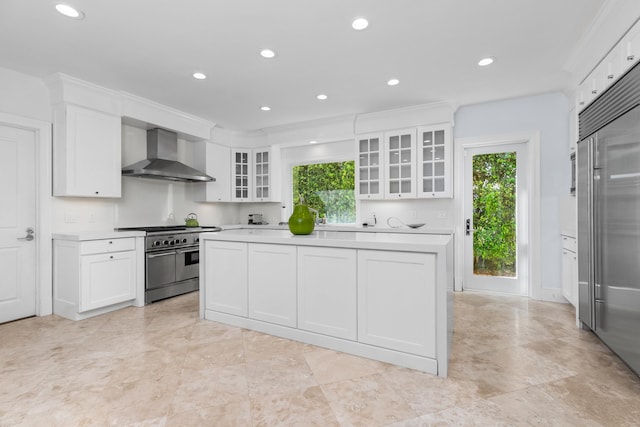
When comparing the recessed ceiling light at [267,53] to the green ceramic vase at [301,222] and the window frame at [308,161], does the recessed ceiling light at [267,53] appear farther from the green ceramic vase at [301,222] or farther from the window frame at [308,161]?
the window frame at [308,161]

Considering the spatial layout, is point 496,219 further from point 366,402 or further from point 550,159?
point 366,402

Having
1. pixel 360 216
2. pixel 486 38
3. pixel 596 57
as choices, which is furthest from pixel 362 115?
pixel 596 57

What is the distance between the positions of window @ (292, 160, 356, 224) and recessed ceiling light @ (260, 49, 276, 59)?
8.45 feet

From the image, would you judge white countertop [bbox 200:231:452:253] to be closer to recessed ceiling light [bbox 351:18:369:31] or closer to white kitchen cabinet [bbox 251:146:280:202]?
recessed ceiling light [bbox 351:18:369:31]

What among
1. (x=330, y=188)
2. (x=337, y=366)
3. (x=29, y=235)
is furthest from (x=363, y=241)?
(x=29, y=235)

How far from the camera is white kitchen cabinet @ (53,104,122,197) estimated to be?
3432mm

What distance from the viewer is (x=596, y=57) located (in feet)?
8.41

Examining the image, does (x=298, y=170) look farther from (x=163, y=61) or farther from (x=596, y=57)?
(x=596, y=57)

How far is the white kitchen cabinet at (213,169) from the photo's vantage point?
528 cm

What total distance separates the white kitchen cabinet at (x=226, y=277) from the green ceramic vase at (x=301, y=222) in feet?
1.58

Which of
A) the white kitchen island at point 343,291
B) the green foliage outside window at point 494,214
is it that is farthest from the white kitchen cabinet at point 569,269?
the white kitchen island at point 343,291

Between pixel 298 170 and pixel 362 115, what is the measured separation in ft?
5.50

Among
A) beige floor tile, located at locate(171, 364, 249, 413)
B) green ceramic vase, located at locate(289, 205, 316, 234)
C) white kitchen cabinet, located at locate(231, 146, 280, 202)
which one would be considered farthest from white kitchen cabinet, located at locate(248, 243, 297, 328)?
white kitchen cabinet, located at locate(231, 146, 280, 202)

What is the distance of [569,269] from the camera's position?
345cm
